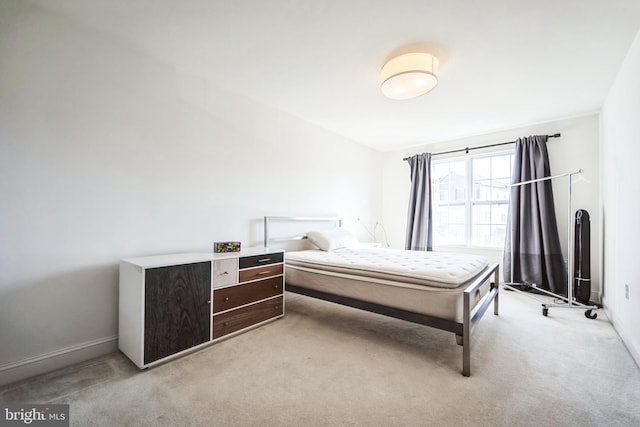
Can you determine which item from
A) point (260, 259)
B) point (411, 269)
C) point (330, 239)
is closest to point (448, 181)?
point (330, 239)

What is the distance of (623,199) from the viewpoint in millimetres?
2303

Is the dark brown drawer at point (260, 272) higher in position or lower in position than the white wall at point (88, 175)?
lower

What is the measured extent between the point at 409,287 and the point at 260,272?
1314 mm

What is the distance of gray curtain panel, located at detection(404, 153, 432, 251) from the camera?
15.1 feet

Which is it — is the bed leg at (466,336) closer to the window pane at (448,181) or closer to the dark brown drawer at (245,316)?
the dark brown drawer at (245,316)

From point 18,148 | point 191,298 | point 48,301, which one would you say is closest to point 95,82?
point 18,148

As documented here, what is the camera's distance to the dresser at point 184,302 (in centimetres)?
176

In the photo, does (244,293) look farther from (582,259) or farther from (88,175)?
(582,259)

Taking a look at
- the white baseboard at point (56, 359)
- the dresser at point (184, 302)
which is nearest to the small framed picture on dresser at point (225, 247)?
the dresser at point (184, 302)

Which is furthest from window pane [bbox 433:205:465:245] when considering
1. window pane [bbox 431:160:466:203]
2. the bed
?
the bed

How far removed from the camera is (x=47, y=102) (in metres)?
1.76

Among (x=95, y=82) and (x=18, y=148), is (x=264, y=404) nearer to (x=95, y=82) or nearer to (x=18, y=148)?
Answer: (x=18, y=148)

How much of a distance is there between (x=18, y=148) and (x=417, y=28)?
2751 mm

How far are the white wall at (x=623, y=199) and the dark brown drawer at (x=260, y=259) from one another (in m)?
2.80
